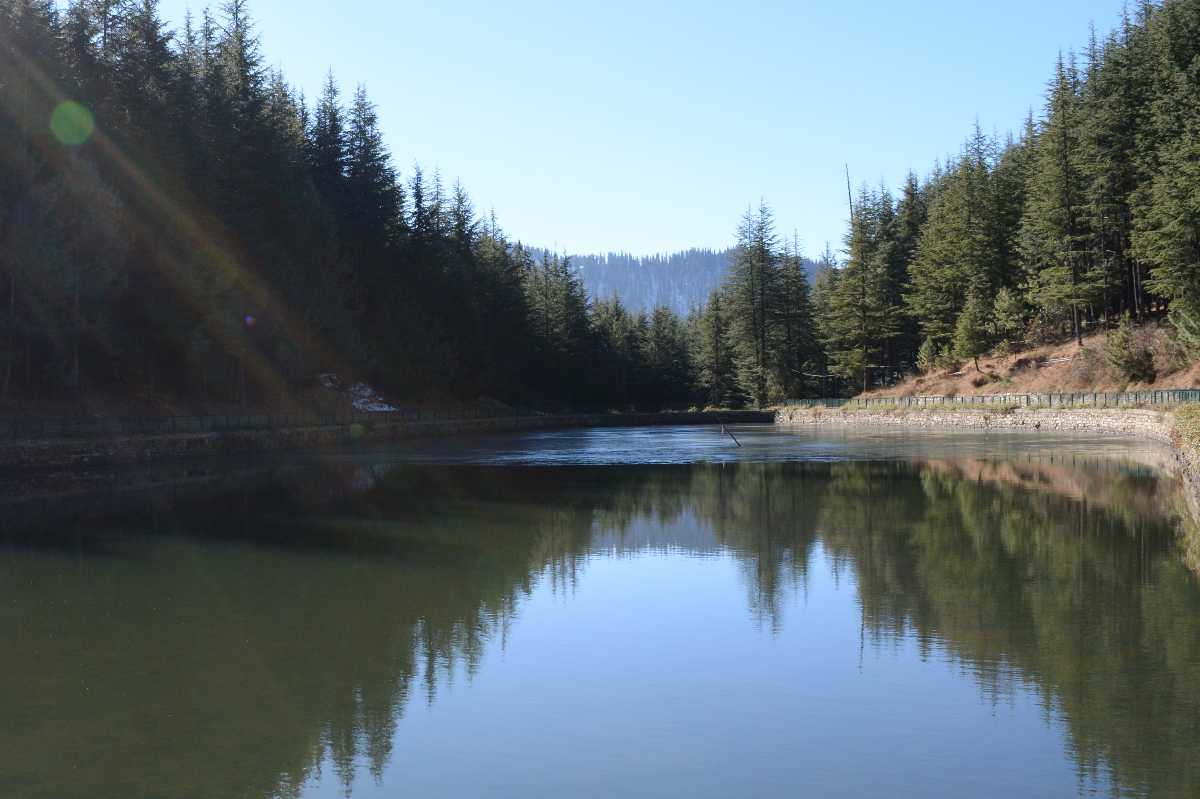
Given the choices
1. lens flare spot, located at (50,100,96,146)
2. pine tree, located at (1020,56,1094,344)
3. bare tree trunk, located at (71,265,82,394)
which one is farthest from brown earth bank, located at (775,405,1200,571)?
lens flare spot, located at (50,100,96,146)

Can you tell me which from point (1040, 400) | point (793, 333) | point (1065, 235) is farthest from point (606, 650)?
point (793, 333)

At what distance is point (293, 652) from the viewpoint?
40.9ft

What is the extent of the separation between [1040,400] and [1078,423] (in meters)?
5.11

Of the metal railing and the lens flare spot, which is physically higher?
the lens flare spot

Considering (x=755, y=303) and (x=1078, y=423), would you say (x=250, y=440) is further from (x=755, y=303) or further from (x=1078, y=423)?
(x=755, y=303)

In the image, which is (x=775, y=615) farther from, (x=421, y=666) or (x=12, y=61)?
(x=12, y=61)

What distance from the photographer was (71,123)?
136 ft

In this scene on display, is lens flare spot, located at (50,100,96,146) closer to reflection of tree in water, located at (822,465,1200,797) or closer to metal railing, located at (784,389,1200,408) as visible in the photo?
reflection of tree in water, located at (822,465,1200,797)

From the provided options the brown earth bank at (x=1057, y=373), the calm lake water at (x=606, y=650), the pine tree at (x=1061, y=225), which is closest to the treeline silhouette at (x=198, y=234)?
the calm lake water at (x=606, y=650)

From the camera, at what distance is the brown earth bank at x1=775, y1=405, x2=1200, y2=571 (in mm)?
24578

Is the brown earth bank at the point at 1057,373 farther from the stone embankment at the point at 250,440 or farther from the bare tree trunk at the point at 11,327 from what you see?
the bare tree trunk at the point at 11,327

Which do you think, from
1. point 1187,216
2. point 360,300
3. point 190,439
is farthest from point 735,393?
point 190,439

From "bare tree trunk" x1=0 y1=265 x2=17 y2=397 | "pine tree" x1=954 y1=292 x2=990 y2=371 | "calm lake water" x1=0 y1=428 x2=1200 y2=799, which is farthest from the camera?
"pine tree" x1=954 y1=292 x2=990 y2=371

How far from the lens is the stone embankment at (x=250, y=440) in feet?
103
